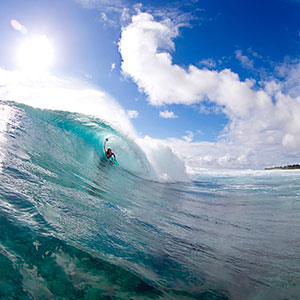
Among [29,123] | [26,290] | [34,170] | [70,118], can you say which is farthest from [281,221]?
[70,118]

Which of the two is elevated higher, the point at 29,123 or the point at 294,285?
the point at 29,123

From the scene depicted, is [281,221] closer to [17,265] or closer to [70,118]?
[17,265]

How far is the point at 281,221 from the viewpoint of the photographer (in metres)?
4.86

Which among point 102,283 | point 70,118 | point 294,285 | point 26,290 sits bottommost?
point 26,290

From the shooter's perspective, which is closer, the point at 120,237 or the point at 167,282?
the point at 167,282

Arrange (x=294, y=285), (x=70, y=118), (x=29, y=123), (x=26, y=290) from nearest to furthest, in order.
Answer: (x=26, y=290), (x=294, y=285), (x=29, y=123), (x=70, y=118)

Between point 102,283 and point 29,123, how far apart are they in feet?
29.8

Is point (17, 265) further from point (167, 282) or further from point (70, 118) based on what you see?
point (70, 118)

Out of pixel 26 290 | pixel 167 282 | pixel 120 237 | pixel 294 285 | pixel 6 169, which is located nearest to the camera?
pixel 26 290

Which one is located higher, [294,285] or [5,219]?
[294,285]

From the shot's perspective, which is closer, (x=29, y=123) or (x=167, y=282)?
(x=167, y=282)

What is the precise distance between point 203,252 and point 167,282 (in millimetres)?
1176

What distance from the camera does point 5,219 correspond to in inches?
81.7

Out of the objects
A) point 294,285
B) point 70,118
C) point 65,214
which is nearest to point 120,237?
point 65,214
